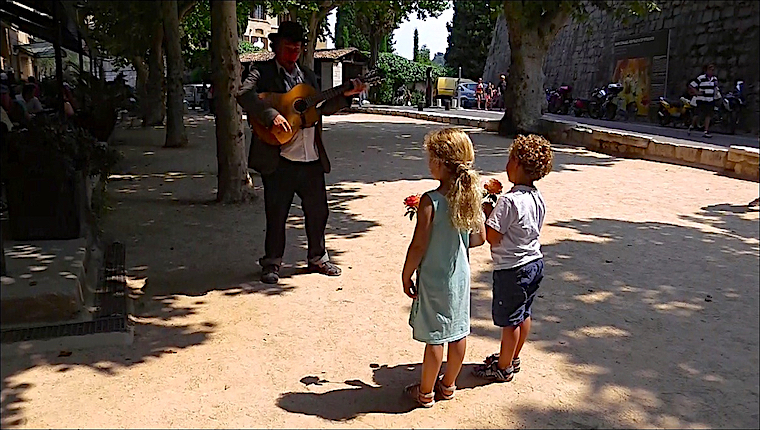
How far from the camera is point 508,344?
9.38ft

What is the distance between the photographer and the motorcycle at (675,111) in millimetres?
10164

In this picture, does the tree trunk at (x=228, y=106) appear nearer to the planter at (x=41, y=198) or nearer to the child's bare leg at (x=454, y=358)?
the planter at (x=41, y=198)

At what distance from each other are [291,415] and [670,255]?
295cm

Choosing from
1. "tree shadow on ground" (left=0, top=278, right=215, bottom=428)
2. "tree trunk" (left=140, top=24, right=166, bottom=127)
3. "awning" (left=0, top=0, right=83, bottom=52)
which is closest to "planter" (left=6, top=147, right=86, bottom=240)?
"tree shadow on ground" (left=0, top=278, right=215, bottom=428)

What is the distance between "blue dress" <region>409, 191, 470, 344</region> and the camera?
8.25 ft

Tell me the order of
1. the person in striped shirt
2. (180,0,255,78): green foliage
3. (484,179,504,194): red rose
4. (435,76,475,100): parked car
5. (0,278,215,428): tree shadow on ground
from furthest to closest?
(435,76,475,100): parked car → (180,0,255,78): green foliage → the person in striped shirt → (484,179,504,194): red rose → (0,278,215,428): tree shadow on ground

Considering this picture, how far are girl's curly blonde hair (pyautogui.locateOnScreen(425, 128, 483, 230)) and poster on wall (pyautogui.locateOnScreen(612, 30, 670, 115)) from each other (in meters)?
5.09

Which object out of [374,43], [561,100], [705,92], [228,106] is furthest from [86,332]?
[374,43]

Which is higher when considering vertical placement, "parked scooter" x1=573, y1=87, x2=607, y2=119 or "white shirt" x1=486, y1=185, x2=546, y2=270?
"parked scooter" x1=573, y1=87, x2=607, y2=119

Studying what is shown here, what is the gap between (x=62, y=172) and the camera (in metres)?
4.55

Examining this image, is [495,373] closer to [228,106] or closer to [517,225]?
[517,225]

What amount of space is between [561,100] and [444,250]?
2014 cm

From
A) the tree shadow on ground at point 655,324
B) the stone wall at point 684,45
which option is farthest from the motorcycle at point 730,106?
the tree shadow on ground at point 655,324

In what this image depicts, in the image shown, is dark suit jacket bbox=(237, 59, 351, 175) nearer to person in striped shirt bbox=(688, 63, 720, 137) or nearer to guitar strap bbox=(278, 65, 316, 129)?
guitar strap bbox=(278, 65, 316, 129)
